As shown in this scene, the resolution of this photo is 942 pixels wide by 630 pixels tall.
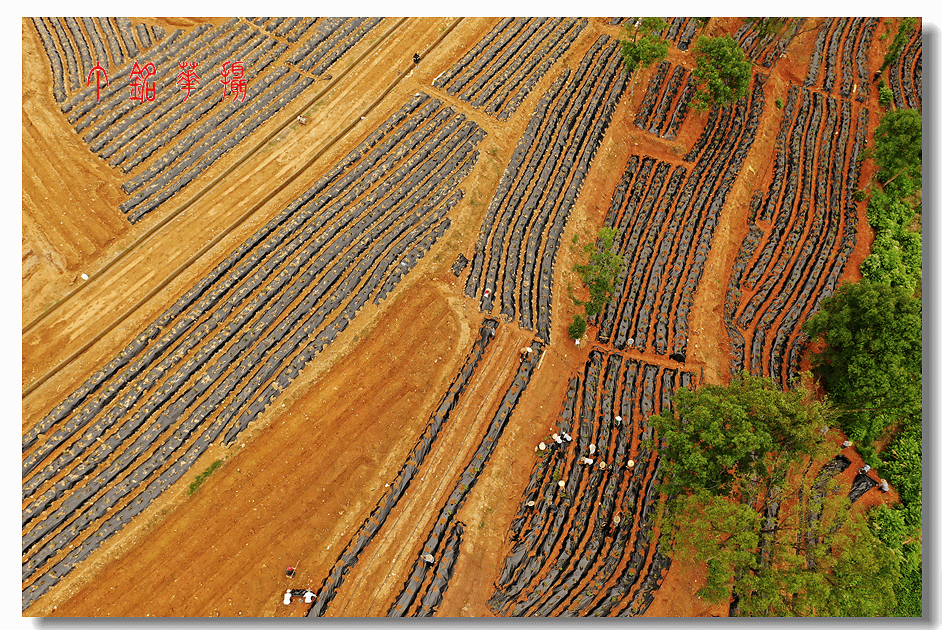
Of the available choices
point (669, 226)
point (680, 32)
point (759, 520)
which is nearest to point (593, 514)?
point (759, 520)

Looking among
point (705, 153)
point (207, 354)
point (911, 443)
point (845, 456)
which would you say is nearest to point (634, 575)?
point (845, 456)

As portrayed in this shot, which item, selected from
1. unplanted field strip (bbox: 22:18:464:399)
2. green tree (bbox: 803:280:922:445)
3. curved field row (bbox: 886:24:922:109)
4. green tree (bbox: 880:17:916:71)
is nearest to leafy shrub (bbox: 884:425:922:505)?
green tree (bbox: 803:280:922:445)

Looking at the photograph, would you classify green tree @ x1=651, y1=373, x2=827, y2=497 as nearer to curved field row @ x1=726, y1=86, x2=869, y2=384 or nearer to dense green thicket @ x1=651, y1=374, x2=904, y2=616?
Result: dense green thicket @ x1=651, y1=374, x2=904, y2=616

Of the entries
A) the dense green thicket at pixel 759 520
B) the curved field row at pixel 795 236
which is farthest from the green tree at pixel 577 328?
the curved field row at pixel 795 236

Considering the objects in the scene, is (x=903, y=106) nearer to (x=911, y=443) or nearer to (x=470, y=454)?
(x=911, y=443)

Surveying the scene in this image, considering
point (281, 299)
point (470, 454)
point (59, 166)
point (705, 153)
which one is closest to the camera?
point (470, 454)

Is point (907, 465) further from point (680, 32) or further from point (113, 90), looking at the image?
point (113, 90)
